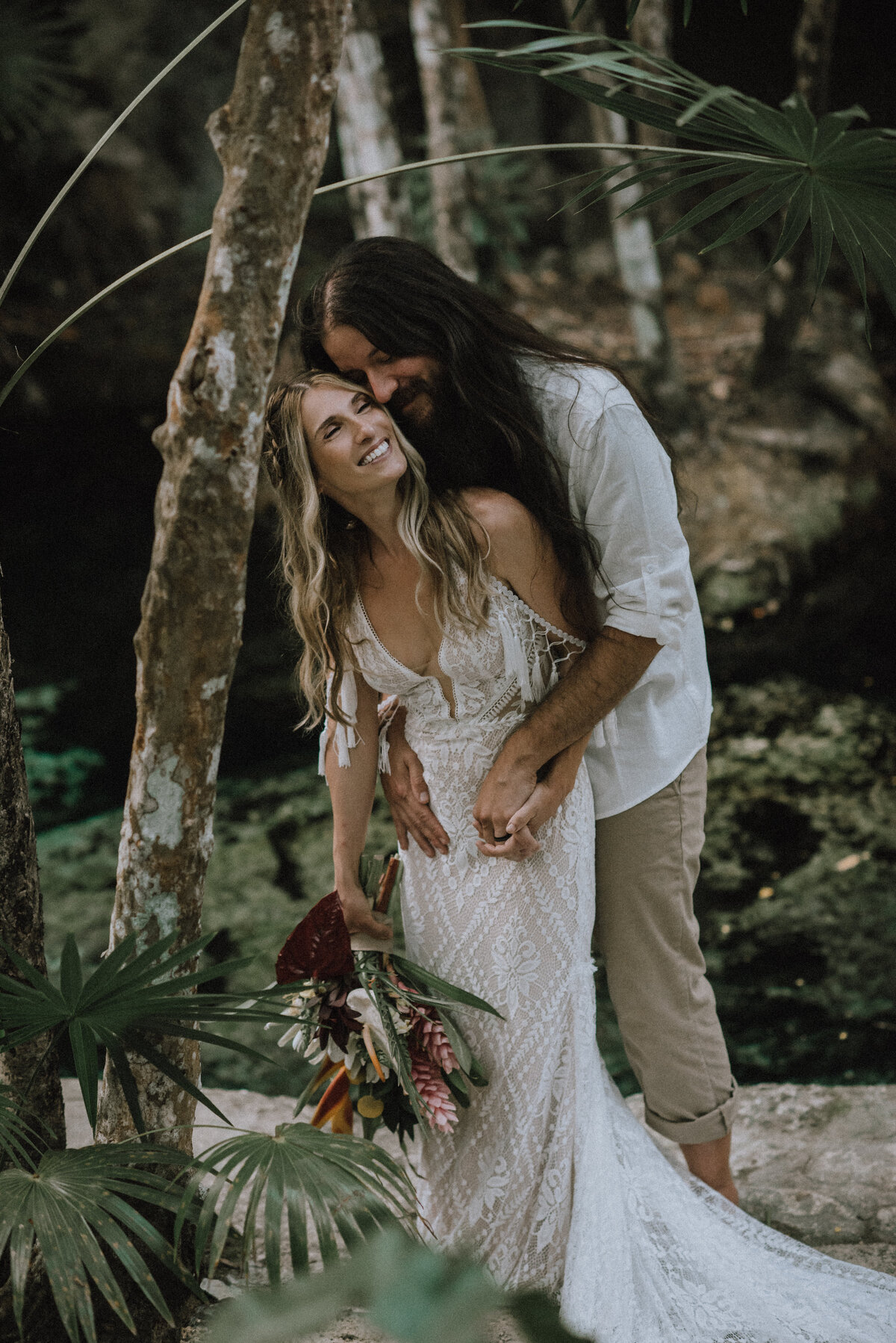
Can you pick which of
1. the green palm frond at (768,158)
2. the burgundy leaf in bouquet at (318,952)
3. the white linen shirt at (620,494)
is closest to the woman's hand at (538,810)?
the white linen shirt at (620,494)

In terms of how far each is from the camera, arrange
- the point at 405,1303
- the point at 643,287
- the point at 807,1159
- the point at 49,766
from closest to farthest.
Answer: the point at 405,1303, the point at 807,1159, the point at 49,766, the point at 643,287

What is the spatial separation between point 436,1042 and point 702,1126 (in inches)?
21.8

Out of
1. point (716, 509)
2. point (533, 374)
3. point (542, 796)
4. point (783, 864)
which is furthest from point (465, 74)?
point (542, 796)

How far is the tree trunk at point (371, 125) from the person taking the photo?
5797 mm

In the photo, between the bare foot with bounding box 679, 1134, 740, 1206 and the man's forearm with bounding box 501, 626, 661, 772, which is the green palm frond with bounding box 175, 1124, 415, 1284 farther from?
the bare foot with bounding box 679, 1134, 740, 1206

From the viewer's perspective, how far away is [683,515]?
566 cm

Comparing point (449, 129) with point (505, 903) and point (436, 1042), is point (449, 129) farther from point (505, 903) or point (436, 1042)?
point (436, 1042)

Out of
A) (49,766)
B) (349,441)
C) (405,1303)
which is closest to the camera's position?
(405,1303)

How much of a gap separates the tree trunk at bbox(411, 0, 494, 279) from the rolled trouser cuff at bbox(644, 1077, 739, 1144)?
5322 mm

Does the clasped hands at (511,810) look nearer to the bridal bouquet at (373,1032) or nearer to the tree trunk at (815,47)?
the bridal bouquet at (373,1032)

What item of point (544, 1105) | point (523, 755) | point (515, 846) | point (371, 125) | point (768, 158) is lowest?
point (544, 1105)

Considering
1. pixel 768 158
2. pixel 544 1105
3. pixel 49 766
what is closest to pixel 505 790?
pixel 544 1105

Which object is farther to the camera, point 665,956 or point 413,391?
point 665,956

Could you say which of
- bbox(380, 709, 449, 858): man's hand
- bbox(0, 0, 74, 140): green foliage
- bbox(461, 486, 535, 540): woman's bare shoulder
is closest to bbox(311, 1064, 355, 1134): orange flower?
bbox(380, 709, 449, 858): man's hand
